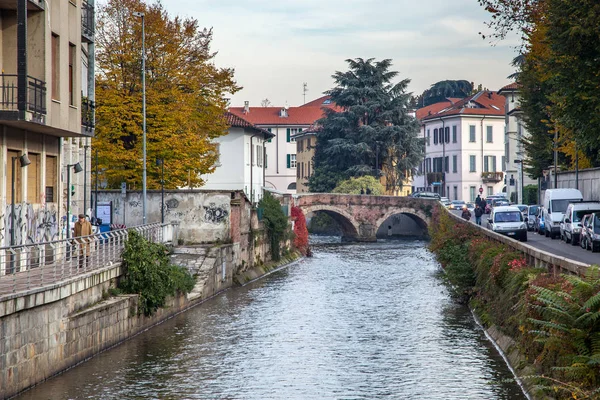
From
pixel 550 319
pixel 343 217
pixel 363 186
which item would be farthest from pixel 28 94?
pixel 363 186

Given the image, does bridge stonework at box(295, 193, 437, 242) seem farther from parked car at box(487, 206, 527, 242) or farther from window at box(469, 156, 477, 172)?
parked car at box(487, 206, 527, 242)

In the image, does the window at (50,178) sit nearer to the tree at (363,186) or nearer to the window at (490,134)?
the tree at (363,186)

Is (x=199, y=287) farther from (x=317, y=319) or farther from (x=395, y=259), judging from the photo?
(x=395, y=259)

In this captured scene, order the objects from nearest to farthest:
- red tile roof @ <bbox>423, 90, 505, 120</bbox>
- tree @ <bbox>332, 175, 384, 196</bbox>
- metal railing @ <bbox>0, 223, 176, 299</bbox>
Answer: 1. metal railing @ <bbox>0, 223, 176, 299</bbox>
2. tree @ <bbox>332, 175, 384, 196</bbox>
3. red tile roof @ <bbox>423, 90, 505, 120</bbox>

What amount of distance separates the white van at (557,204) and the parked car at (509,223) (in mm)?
1391

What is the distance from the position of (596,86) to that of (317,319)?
39.9ft

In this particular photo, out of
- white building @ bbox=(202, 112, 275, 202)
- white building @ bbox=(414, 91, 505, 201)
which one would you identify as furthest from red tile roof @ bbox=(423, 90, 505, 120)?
white building @ bbox=(202, 112, 275, 202)

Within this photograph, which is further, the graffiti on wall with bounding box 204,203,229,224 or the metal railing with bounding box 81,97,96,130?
the graffiti on wall with bounding box 204,203,229,224

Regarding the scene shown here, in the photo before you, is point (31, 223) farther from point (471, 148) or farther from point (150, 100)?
point (471, 148)

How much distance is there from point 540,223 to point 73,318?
3708cm

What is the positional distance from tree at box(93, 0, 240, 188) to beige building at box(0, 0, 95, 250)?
12.4 m

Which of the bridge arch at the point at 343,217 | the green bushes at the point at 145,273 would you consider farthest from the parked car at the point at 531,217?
the green bushes at the point at 145,273

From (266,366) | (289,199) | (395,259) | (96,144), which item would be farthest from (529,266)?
(289,199)

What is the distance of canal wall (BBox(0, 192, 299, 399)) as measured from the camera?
20.0m
